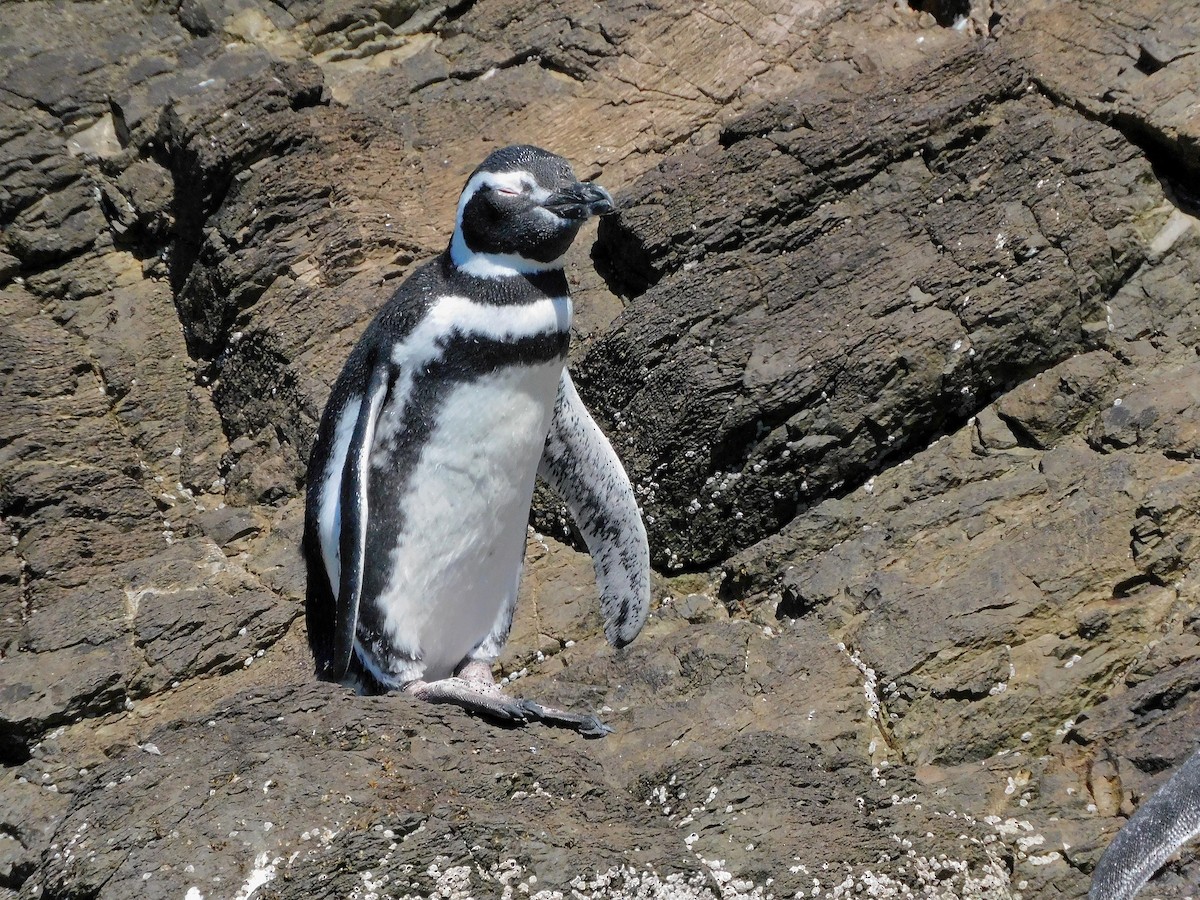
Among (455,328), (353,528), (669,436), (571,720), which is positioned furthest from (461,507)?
(669,436)

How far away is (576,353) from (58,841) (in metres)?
2.59

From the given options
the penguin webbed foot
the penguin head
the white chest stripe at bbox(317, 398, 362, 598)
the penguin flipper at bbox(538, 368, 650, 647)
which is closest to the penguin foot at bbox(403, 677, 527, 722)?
the penguin webbed foot

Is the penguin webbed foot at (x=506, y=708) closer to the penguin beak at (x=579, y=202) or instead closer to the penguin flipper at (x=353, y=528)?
the penguin flipper at (x=353, y=528)

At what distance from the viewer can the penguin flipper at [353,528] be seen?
394 cm

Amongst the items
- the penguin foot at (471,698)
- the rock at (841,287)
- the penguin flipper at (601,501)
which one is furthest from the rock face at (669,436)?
the penguin flipper at (601,501)

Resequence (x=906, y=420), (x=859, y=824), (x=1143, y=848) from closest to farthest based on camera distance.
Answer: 1. (x=1143, y=848)
2. (x=859, y=824)
3. (x=906, y=420)

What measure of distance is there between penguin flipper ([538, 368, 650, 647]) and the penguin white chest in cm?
36

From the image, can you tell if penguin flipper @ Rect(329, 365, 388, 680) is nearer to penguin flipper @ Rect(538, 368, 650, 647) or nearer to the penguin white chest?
the penguin white chest

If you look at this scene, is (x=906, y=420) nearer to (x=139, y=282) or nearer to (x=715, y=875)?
(x=715, y=875)

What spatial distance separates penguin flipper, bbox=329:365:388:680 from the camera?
3.94m

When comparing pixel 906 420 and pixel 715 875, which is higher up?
pixel 906 420

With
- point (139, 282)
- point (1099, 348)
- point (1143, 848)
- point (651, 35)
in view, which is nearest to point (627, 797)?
point (1143, 848)

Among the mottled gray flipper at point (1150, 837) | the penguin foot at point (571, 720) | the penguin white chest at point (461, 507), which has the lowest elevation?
the penguin foot at point (571, 720)

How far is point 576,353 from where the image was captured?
5.28 meters
